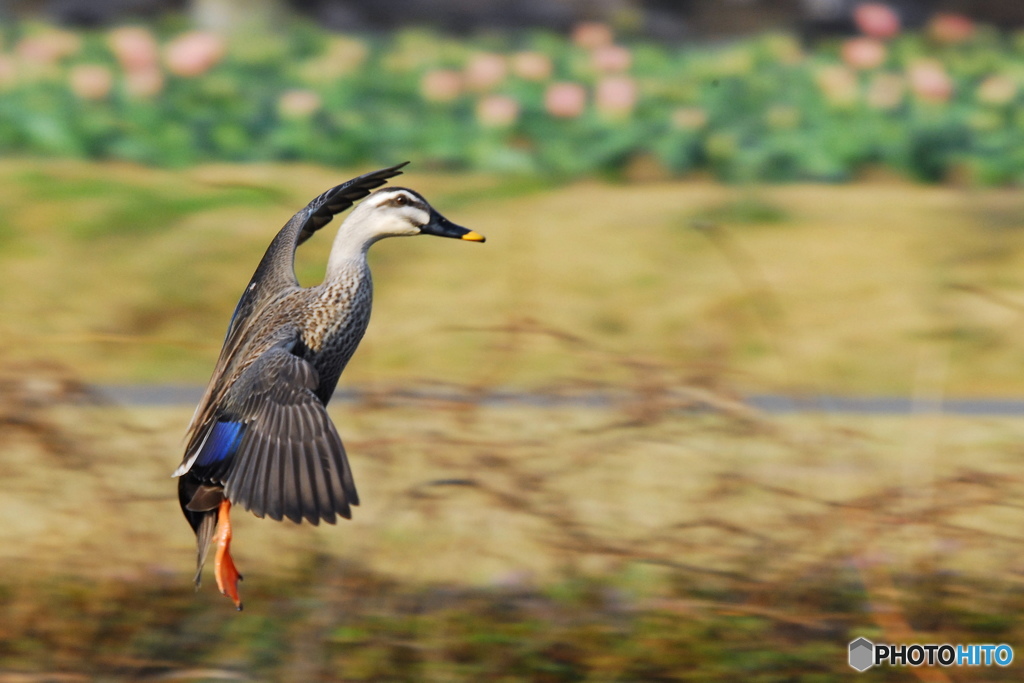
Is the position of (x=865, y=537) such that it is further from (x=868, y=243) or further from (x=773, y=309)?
(x=868, y=243)

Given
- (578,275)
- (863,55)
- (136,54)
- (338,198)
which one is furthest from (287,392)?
(863,55)

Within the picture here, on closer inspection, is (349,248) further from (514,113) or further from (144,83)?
(144,83)

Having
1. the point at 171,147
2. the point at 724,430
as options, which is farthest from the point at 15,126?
the point at 724,430

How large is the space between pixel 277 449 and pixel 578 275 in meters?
5.98

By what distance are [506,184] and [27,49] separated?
4.25 metres

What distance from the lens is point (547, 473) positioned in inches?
160

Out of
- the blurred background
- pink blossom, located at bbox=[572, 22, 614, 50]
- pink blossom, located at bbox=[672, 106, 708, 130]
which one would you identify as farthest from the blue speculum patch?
pink blossom, located at bbox=[572, 22, 614, 50]

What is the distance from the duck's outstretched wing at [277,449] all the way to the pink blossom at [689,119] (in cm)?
767

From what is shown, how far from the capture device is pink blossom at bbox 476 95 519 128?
9.47 metres

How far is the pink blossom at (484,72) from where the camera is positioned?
9.57 metres

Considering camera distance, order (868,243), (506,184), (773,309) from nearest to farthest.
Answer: (773,309)
(868,243)
(506,184)

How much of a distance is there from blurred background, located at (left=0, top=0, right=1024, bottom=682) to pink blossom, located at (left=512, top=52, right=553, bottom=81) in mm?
27

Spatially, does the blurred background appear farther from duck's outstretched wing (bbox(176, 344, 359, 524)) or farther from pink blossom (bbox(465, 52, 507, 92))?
duck's outstretched wing (bbox(176, 344, 359, 524))

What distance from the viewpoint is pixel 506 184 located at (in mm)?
9227
